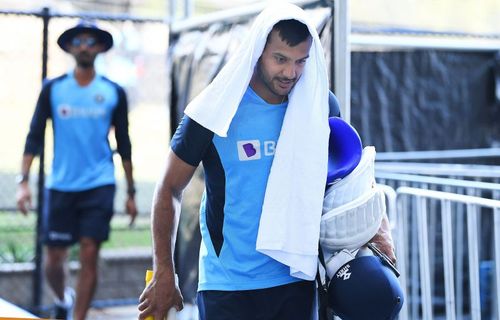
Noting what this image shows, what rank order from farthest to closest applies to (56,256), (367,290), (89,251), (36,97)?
(36,97), (56,256), (89,251), (367,290)

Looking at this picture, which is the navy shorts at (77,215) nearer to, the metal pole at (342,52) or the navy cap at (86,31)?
the navy cap at (86,31)

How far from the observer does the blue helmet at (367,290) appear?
316 cm

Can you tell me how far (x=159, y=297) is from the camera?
3.18 metres

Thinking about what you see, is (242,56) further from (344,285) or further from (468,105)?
(468,105)

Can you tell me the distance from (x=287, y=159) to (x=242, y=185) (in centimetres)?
20

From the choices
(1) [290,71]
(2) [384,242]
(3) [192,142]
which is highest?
(1) [290,71]

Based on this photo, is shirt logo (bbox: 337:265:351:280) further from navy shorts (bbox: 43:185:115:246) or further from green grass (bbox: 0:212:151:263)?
green grass (bbox: 0:212:151:263)

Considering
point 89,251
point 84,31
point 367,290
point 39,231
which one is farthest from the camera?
point 39,231

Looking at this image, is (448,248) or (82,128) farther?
(82,128)

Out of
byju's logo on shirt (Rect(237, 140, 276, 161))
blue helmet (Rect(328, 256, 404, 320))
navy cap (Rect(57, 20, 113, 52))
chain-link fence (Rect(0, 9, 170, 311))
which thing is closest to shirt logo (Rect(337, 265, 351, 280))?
blue helmet (Rect(328, 256, 404, 320))

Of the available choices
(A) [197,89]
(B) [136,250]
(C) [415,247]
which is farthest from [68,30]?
(C) [415,247]

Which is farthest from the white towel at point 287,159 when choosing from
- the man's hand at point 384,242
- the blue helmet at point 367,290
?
the man's hand at point 384,242

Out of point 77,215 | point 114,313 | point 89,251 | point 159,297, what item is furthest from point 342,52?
point 114,313

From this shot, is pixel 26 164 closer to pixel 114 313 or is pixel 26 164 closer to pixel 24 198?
pixel 24 198
